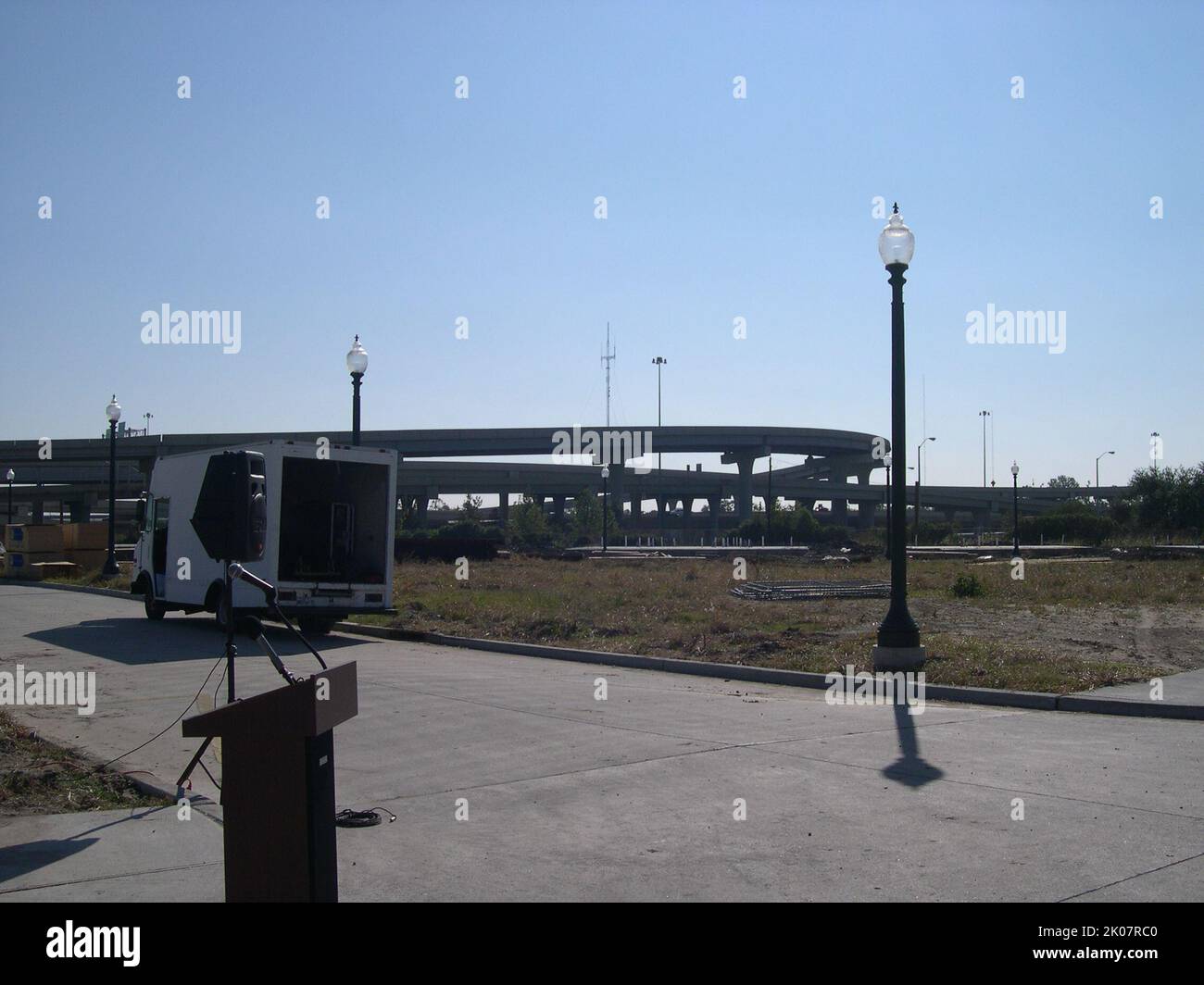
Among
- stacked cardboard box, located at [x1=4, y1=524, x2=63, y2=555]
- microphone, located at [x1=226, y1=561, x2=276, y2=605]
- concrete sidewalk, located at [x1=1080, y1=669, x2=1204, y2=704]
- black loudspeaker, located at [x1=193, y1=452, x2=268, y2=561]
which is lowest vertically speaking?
concrete sidewalk, located at [x1=1080, y1=669, x2=1204, y2=704]

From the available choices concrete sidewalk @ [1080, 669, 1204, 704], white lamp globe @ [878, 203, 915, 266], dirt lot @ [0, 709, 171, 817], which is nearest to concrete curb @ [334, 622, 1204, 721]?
concrete sidewalk @ [1080, 669, 1204, 704]

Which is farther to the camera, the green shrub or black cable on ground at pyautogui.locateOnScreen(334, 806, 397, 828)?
the green shrub

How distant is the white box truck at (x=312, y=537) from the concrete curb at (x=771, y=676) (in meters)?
1.25

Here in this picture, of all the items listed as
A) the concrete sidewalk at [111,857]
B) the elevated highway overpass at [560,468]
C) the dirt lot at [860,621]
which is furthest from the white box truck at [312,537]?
the elevated highway overpass at [560,468]

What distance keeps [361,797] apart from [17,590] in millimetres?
32182

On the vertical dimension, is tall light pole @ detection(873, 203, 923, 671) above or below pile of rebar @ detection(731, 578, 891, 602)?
above

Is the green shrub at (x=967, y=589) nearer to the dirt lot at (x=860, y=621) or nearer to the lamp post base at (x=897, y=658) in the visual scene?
the dirt lot at (x=860, y=621)

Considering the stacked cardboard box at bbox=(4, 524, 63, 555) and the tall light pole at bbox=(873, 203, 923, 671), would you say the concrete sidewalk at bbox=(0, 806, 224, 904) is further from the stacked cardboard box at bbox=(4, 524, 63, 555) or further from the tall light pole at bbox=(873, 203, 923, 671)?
the stacked cardboard box at bbox=(4, 524, 63, 555)

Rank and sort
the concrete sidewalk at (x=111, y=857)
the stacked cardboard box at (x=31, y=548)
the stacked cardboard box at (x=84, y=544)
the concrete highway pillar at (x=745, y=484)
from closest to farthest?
the concrete sidewalk at (x=111, y=857) → the stacked cardboard box at (x=31, y=548) → the stacked cardboard box at (x=84, y=544) → the concrete highway pillar at (x=745, y=484)

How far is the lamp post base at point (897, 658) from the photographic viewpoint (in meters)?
14.1

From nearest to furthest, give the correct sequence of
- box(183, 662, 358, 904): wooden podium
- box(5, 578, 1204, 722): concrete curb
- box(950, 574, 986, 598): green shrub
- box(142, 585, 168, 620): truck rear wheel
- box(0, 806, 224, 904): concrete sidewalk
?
box(183, 662, 358, 904): wooden podium
box(0, 806, 224, 904): concrete sidewalk
box(5, 578, 1204, 722): concrete curb
box(142, 585, 168, 620): truck rear wheel
box(950, 574, 986, 598): green shrub

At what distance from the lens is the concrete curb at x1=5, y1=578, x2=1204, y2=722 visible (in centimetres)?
1144

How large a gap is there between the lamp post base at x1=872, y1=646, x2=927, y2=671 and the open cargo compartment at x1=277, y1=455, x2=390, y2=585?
9756 millimetres

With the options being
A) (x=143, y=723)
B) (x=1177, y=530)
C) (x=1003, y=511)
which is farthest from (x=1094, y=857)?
(x=1003, y=511)
